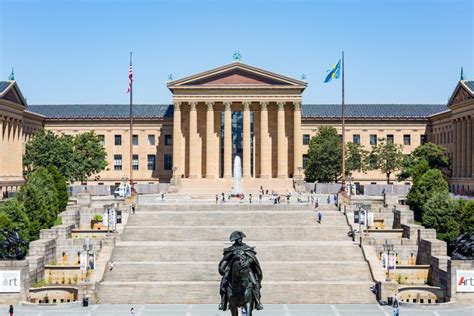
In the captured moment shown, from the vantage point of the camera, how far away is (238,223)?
72562 mm

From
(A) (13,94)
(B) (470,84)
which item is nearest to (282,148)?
(B) (470,84)

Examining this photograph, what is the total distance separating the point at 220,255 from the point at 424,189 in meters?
24.2

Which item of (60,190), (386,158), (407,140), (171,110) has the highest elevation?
(171,110)

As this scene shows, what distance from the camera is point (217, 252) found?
63250 millimetres

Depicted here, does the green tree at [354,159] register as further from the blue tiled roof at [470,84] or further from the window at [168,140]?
the window at [168,140]

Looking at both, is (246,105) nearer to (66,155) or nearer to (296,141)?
(296,141)

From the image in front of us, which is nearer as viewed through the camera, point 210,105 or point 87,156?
point 87,156

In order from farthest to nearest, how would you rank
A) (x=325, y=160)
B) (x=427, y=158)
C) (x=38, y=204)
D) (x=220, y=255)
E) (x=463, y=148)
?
(x=325, y=160)
(x=427, y=158)
(x=463, y=148)
(x=38, y=204)
(x=220, y=255)

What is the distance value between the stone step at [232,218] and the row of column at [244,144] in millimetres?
→ 42914

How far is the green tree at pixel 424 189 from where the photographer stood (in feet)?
251

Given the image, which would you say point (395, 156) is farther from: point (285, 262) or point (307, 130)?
point (285, 262)

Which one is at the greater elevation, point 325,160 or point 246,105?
point 246,105

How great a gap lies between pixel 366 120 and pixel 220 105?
28.0m

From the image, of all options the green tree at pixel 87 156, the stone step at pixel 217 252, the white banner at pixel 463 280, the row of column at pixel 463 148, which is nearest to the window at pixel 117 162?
the green tree at pixel 87 156
